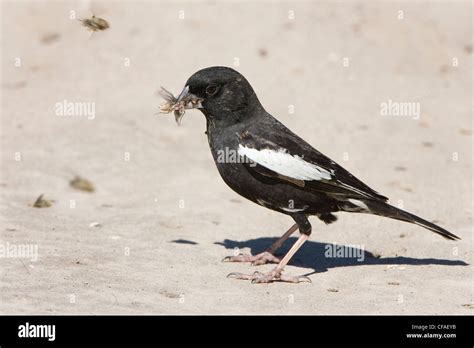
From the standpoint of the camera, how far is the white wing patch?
720 centimetres

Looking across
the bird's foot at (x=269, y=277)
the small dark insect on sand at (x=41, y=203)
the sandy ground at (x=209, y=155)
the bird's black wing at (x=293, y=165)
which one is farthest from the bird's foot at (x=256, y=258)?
the small dark insect on sand at (x=41, y=203)

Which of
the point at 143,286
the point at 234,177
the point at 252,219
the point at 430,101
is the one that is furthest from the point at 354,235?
the point at 430,101

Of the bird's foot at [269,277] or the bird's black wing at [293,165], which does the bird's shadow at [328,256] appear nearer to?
the bird's foot at [269,277]

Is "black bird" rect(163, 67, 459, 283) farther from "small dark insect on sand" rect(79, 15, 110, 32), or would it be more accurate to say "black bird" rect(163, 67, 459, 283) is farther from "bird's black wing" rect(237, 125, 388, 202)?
"small dark insect on sand" rect(79, 15, 110, 32)

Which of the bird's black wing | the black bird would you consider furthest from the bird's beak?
the bird's black wing

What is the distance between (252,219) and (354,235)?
1.18 meters

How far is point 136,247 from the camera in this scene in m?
7.95

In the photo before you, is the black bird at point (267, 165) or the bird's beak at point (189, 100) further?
the bird's beak at point (189, 100)

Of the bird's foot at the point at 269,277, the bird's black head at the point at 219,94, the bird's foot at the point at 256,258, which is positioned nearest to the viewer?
the bird's foot at the point at 269,277

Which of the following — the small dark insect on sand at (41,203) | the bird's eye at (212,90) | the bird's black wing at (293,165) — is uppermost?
the bird's eye at (212,90)

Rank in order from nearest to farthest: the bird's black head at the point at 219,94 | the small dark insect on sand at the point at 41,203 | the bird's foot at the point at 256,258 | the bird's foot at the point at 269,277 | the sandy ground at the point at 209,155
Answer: the sandy ground at the point at 209,155, the bird's foot at the point at 269,277, the bird's black head at the point at 219,94, the bird's foot at the point at 256,258, the small dark insect on sand at the point at 41,203

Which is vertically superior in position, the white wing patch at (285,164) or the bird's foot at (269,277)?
the white wing patch at (285,164)

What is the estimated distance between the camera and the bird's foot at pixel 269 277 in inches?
281

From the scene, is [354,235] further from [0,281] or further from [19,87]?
[19,87]
